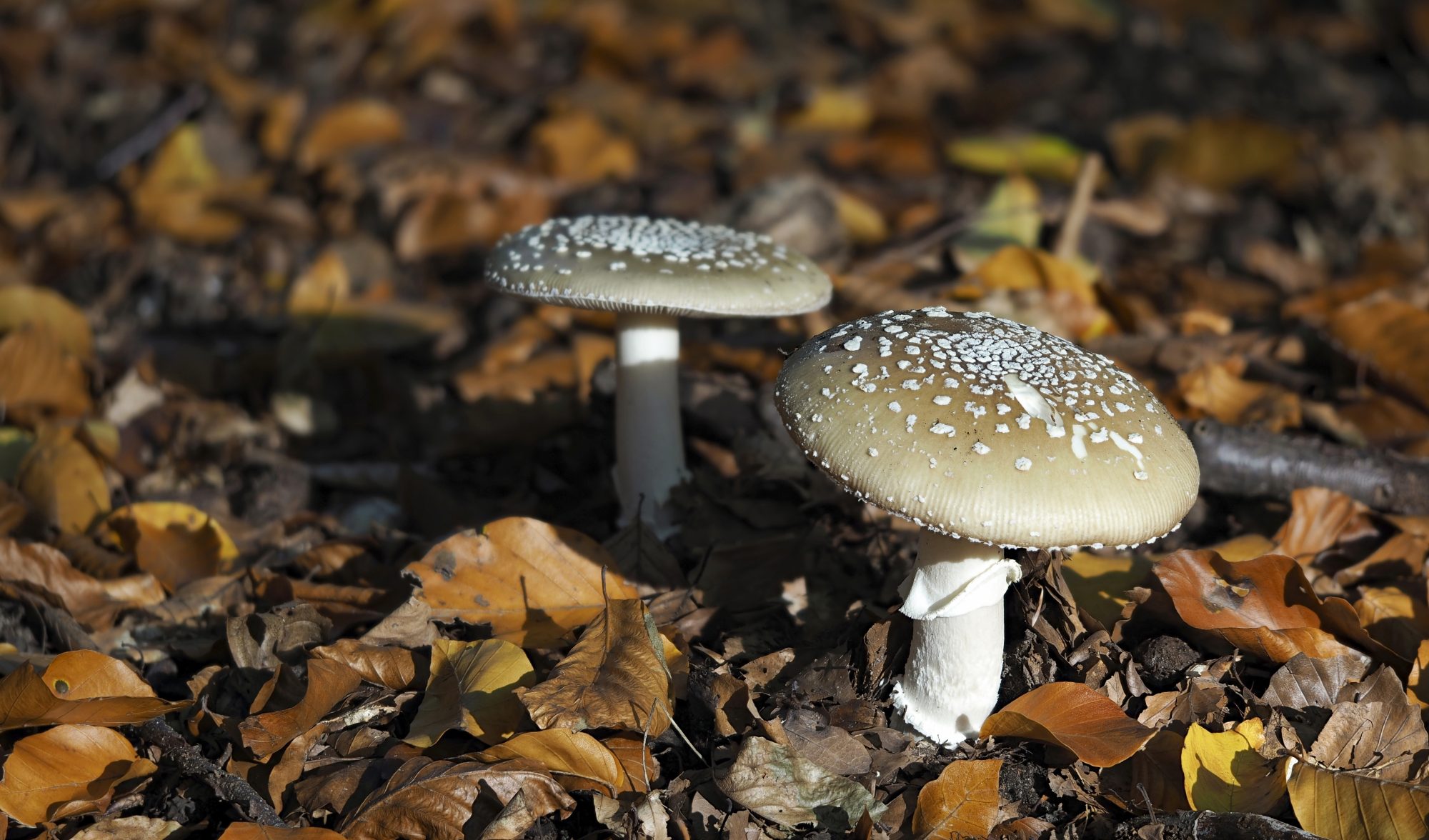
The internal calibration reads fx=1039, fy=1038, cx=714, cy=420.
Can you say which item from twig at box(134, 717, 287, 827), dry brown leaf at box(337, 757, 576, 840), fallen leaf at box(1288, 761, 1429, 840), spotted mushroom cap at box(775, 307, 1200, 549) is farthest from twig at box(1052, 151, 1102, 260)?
twig at box(134, 717, 287, 827)

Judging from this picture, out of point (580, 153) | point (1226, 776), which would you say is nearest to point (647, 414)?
point (1226, 776)

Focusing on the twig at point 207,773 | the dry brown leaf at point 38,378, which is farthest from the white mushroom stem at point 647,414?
the dry brown leaf at point 38,378

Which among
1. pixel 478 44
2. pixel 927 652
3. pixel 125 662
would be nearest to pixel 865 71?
pixel 478 44

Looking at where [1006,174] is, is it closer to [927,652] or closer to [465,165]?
[465,165]

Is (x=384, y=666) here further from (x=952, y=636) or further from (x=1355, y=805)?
(x=1355, y=805)

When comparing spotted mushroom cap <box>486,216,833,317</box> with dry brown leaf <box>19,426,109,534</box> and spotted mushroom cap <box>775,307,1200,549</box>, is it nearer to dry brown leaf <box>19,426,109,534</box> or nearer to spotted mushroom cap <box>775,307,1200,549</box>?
spotted mushroom cap <box>775,307,1200,549</box>
